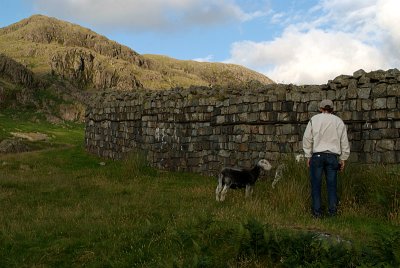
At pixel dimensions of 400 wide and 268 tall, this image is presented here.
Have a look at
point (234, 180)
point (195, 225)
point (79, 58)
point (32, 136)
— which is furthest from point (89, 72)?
point (195, 225)

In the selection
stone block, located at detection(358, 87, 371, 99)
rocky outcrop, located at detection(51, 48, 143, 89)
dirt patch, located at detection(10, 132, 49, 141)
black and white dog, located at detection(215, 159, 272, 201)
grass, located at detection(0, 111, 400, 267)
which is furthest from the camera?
rocky outcrop, located at detection(51, 48, 143, 89)

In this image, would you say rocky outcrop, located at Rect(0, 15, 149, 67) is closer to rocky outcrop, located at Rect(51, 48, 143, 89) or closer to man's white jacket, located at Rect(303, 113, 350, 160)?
rocky outcrop, located at Rect(51, 48, 143, 89)

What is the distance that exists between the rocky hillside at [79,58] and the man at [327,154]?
169ft

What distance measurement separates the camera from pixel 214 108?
1519 centimetres

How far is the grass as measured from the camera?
543cm

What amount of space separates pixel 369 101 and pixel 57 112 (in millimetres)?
41030

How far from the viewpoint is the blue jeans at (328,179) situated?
790 centimetres

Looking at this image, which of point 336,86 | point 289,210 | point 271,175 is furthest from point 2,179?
point 336,86

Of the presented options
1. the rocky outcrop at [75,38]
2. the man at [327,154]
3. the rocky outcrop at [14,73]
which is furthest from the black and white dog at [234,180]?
the rocky outcrop at [75,38]

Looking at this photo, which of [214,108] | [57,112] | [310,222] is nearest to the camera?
[310,222]

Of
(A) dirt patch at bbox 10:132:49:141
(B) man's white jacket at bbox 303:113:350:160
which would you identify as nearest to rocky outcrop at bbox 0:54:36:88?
(A) dirt patch at bbox 10:132:49:141

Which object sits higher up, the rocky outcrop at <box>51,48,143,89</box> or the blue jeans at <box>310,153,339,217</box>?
the rocky outcrop at <box>51,48,143,89</box>

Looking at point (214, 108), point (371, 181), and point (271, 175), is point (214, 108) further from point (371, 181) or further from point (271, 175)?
point (371, 181)

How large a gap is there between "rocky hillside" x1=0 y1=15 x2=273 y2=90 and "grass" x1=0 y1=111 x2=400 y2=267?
162ft
